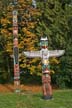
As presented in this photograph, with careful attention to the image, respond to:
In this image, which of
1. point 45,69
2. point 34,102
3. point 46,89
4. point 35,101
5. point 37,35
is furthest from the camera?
point 37,35

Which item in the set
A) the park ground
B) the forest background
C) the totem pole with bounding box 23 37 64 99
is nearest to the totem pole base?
the totem pole with bounding box 23 37 64 99

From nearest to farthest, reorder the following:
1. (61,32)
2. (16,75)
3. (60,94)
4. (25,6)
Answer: (60,94) → (16,75) → (61,32) → (25,6)

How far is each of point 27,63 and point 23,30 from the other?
172 centimetres

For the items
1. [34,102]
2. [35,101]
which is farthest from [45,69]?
[34,102]

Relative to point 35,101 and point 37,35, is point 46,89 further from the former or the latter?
point 37,35

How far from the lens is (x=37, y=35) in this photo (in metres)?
18.8

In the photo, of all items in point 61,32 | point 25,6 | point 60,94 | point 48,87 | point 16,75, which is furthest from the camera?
point 25,6

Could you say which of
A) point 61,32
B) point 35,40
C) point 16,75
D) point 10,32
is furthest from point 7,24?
point 16,75

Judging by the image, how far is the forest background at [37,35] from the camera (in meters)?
18.1

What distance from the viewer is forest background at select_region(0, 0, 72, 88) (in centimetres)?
1806

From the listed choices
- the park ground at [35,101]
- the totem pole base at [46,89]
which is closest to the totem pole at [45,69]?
the totem pole base at [46,89]

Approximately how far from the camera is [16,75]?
1580 cm

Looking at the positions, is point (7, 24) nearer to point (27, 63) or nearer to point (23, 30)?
point (23, 30)

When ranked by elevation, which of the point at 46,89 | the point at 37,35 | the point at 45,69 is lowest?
the point at 46,89
